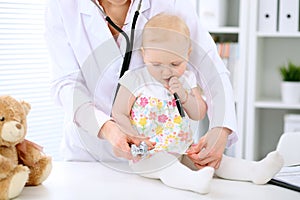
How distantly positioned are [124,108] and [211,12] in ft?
6.13

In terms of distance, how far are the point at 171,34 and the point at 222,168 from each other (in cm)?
34

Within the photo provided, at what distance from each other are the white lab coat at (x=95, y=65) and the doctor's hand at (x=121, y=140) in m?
0.04

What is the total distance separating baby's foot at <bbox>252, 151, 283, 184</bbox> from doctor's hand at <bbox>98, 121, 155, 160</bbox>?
0.25m

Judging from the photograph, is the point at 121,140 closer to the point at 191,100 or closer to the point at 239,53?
the point at 191,100

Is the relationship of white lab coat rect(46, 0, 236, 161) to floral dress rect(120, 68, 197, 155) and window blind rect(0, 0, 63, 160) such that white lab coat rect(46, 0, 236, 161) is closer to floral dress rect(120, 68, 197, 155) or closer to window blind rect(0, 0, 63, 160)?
floral dress rect(120, 68, 197, 155)

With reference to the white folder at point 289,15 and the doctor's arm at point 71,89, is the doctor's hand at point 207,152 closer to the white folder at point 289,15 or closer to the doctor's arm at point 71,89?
the doctor's arm at point 71,89

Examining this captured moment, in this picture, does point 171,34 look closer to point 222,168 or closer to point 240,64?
point 222,168

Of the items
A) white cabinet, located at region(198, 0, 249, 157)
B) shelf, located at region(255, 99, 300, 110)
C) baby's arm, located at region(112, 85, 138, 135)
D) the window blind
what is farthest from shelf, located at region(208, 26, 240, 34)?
baby's arm, located at region(112, 85, 138, 135)

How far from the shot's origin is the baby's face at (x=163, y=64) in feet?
3.91

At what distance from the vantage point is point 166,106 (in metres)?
1.21

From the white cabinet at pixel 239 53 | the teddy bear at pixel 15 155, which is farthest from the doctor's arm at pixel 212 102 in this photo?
the white cabinet at pixel 239 53

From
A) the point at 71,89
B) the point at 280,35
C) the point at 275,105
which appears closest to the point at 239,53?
the point at 280,35

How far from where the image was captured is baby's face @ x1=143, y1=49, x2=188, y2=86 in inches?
46.9

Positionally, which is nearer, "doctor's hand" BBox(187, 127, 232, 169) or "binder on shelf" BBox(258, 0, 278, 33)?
"doctor's hand" BBox(187, 127, 232, 169)
